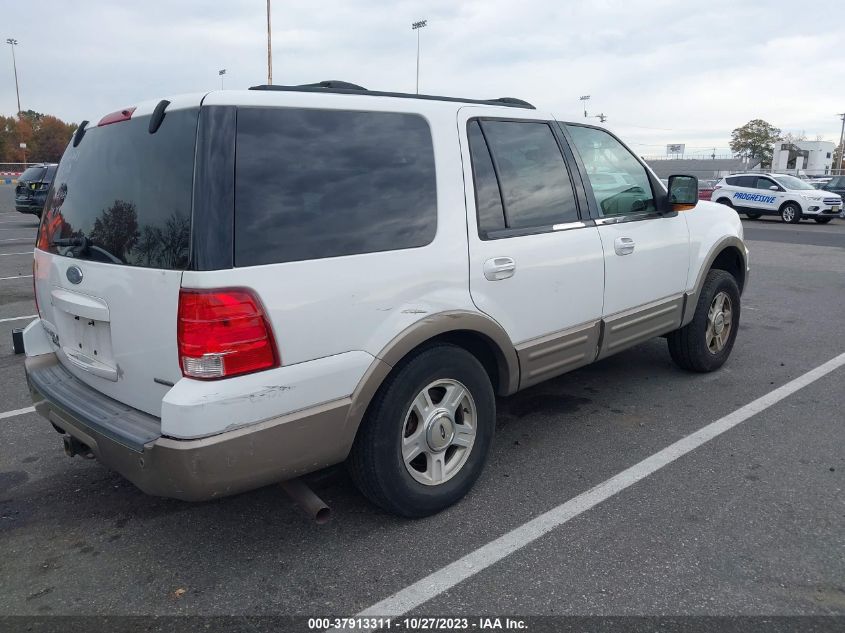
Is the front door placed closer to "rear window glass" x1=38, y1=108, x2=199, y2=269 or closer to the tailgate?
"rear window glass" x1=38, y1=108, x2=199, y2=269

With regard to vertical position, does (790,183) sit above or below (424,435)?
above

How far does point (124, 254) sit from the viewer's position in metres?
2.67

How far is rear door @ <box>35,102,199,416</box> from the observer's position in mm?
2477

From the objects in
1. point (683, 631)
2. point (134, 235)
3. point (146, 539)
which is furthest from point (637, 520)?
point (134, 235)

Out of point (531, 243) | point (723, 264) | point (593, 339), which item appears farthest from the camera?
point (723, 264)

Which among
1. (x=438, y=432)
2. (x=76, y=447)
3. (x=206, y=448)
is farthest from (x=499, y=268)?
(x=76, y=447)

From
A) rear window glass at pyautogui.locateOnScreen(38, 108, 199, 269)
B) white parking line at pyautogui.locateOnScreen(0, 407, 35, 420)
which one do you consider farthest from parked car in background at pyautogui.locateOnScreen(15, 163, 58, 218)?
rear window glass at pyautogui.locateOnScreen(38, 108, 199, 269)

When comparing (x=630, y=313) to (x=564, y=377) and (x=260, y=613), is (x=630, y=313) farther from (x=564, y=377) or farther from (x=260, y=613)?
(x=260, y=613)

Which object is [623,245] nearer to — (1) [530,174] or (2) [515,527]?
(1) [530,174]

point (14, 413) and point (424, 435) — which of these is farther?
point (14, 413)

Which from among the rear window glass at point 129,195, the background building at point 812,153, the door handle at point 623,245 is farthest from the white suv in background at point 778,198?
the background building at point 812,153

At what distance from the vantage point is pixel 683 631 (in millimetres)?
2404

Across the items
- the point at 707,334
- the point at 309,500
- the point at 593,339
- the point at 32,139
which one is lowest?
the point at 309,500

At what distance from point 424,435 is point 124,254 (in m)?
1.51
